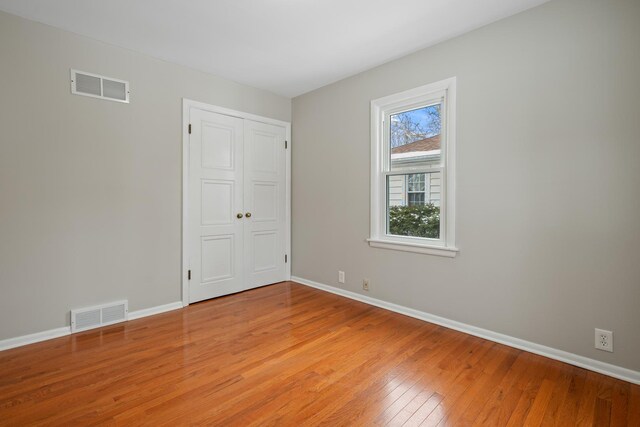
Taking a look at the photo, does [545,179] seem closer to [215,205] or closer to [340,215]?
[340,215]

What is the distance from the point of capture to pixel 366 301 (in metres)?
3.58

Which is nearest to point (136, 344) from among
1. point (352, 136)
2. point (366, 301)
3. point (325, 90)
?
point (366, 301)

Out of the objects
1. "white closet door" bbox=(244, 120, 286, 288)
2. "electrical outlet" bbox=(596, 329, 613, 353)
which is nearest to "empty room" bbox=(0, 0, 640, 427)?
"electrical outlet" bbox=(596, 329, 613, 353)

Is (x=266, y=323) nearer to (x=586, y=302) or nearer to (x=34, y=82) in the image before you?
(x=586, y=302)

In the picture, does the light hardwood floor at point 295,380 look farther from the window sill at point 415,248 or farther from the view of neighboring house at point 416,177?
the view of neighboring house at point 416,177

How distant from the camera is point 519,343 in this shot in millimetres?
2486

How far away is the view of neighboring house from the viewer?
304 cm

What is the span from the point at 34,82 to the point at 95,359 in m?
2.21

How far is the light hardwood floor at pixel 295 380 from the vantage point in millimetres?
1721

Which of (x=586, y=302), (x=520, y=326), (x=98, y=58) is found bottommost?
(x=520, y=326)

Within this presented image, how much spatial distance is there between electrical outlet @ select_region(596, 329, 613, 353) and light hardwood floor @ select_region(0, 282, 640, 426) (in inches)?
7.3

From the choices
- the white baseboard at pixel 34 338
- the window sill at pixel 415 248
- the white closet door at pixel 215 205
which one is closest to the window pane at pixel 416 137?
the window sill at pixel 415 248

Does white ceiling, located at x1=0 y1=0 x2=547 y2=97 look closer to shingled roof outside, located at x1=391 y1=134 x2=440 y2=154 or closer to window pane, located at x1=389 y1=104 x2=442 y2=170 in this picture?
window pane, located at x1=389 y1=104 x2=442 y2=170

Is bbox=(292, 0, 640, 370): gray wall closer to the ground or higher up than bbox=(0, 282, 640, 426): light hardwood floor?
higher up
